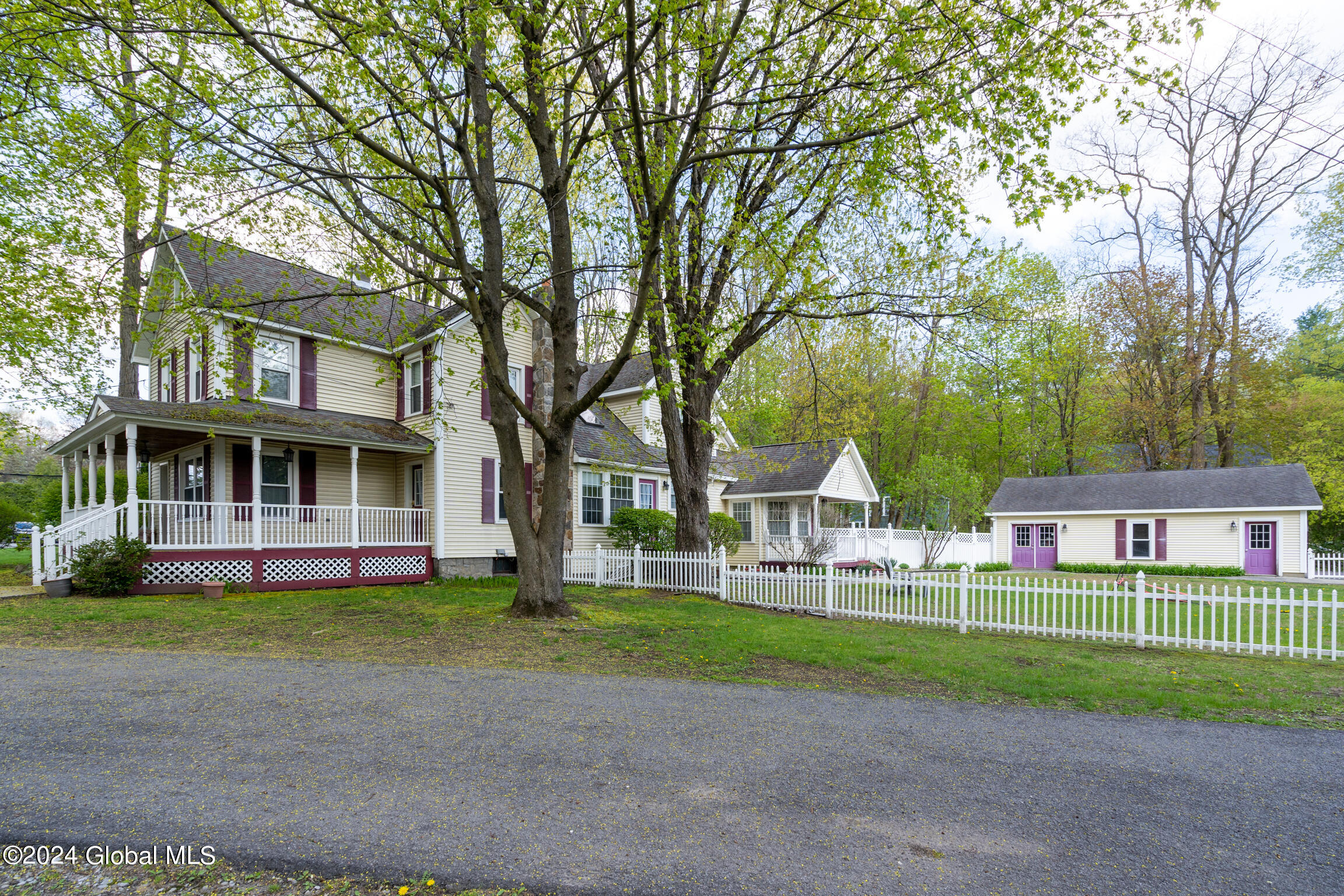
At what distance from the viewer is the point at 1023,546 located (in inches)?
1120

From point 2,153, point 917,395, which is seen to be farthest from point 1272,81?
point 2,153

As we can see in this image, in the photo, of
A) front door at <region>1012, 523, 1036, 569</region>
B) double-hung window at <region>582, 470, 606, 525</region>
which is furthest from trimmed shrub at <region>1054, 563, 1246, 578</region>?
double-hung window at <region>582, 470, 606, 525</region>

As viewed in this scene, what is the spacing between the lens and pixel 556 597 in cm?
1000

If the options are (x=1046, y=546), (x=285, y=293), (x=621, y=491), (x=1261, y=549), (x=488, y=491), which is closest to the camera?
(x=285, y=293)

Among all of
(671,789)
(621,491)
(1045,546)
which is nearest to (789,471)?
(621,491)

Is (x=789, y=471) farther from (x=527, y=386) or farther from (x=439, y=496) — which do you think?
(x=439, y=496)

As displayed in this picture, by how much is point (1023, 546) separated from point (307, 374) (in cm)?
2780

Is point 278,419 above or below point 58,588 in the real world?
above

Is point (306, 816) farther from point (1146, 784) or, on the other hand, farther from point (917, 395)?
point (917, 395)

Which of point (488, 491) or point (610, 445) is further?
point (610, 445)

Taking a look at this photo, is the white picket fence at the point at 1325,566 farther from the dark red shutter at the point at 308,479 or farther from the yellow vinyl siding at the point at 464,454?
the dark red shutter at the point at 308,479

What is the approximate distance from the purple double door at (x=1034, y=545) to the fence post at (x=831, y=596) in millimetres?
20751

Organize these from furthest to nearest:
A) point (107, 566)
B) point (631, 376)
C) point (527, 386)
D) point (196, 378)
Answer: point (631, 376) → point (527, 386) → point (196, 378) → point (107, 566)

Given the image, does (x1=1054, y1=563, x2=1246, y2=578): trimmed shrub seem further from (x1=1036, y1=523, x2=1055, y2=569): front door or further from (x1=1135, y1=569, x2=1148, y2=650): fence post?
(x1=1135, y1=569, x2=1148, y2=650): fence post
